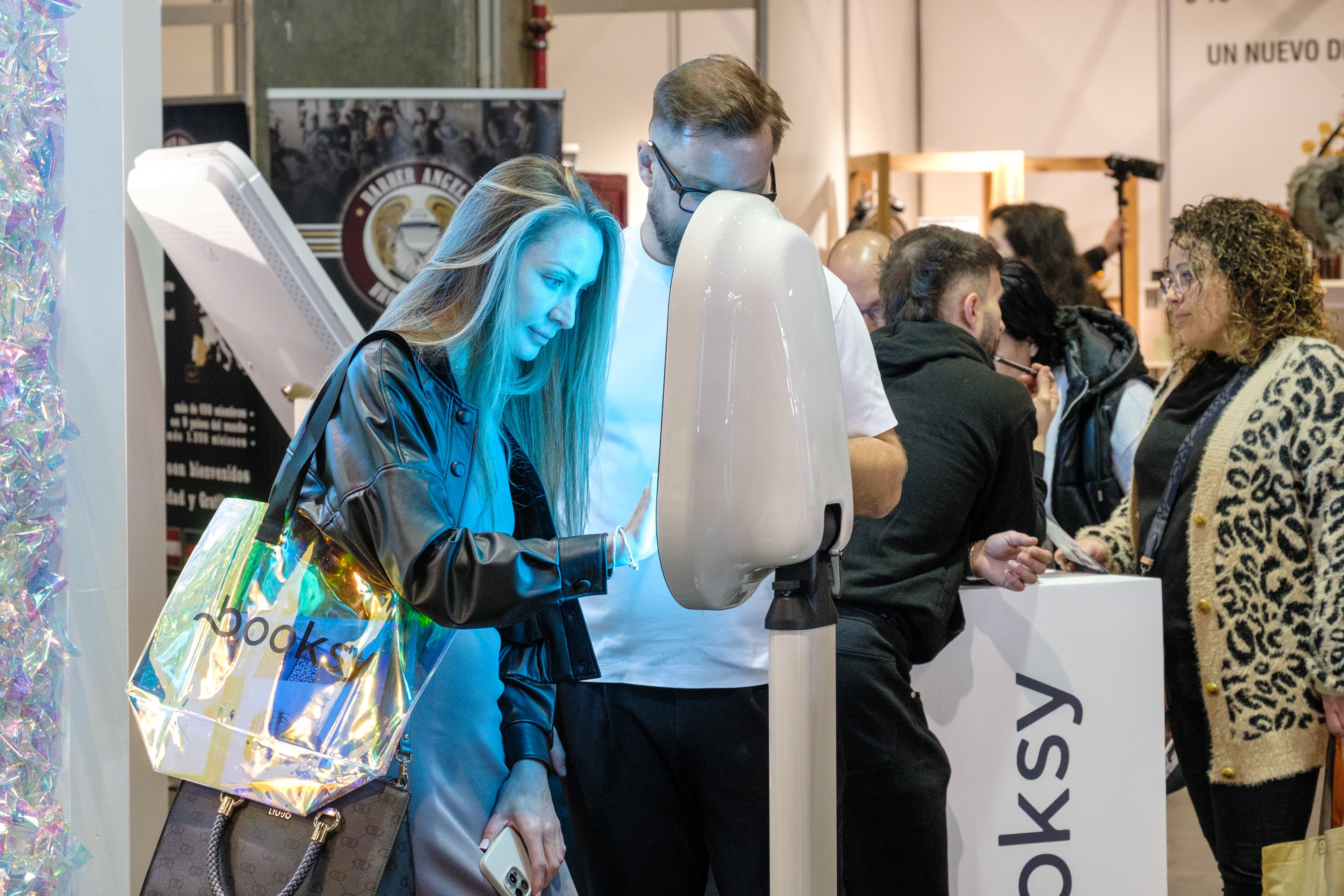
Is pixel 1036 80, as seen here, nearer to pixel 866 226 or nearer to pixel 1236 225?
pixel 866 226

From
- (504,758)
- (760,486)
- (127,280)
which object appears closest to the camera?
(760,486)

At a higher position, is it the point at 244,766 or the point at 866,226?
the point at 866,226

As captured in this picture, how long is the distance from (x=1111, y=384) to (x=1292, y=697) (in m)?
1.07

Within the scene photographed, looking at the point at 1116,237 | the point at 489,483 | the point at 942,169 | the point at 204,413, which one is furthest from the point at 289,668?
the point at 942,169

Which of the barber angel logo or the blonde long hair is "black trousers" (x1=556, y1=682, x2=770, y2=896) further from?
the barber angel logo

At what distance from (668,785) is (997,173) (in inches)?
222

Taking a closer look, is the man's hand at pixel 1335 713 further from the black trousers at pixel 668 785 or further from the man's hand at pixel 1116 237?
the man's hand at pixel 1116 237

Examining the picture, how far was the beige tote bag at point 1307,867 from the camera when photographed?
2121 mm

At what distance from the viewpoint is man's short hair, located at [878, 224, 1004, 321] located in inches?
90.8

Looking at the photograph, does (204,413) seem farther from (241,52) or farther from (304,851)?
(304,851)

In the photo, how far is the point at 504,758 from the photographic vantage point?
1.41 meters

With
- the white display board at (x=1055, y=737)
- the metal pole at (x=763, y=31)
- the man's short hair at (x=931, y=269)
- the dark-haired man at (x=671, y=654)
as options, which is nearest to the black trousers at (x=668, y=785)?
the dark-haired man at (x=671, y=654)

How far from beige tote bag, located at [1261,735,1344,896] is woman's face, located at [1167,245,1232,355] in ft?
3.07

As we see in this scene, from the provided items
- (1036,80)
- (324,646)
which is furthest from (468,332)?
(1036,80)
